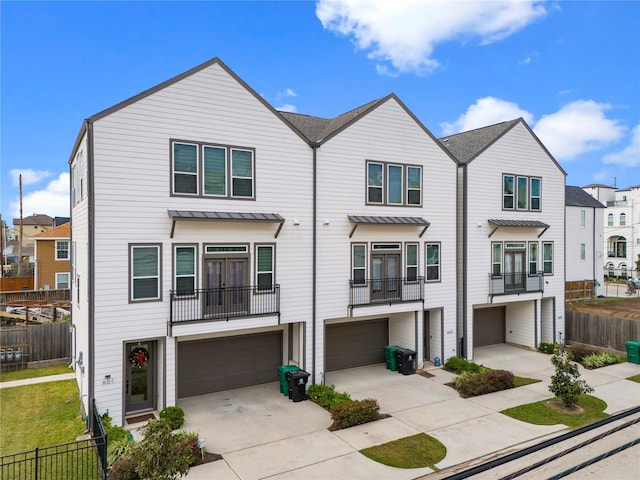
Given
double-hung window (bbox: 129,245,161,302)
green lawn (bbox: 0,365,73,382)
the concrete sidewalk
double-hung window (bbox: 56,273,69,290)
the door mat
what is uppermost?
double-hung window (bbox: 129,245,161,302)

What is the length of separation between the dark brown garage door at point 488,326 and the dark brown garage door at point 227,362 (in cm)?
995

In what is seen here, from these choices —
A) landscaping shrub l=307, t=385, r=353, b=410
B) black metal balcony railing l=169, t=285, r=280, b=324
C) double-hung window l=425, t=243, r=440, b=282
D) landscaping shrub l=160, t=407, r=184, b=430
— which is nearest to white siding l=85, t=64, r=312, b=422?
black metal balcony railing l=169, t=285, r=280, b=324

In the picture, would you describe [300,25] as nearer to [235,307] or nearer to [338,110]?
[338,110]

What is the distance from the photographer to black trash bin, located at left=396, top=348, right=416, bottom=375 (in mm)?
16047

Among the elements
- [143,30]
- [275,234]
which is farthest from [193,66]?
[275,234]

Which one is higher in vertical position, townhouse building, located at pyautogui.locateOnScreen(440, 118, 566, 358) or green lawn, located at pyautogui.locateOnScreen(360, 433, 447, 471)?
townhouse building, located at pyautogui.locateOnScreen(440, 118, 566, 358)

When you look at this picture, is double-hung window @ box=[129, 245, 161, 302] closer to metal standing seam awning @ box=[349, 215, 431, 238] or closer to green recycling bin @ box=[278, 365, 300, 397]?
green recycling bin @ box=[278, 365, 300, 397]

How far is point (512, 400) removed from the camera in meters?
13.1

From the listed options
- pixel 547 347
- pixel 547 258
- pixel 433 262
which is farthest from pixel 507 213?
pixel 547 347

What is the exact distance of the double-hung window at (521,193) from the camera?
18.7 meters

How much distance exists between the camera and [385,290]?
51.9ft

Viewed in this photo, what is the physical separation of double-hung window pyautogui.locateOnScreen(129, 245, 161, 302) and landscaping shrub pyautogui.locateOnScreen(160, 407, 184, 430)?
2.94 m

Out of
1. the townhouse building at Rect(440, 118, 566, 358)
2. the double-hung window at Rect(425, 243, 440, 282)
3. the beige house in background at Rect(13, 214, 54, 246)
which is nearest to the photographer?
the double-hung window at Rect(425, 243, 440, 282)

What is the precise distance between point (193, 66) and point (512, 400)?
13603mm
